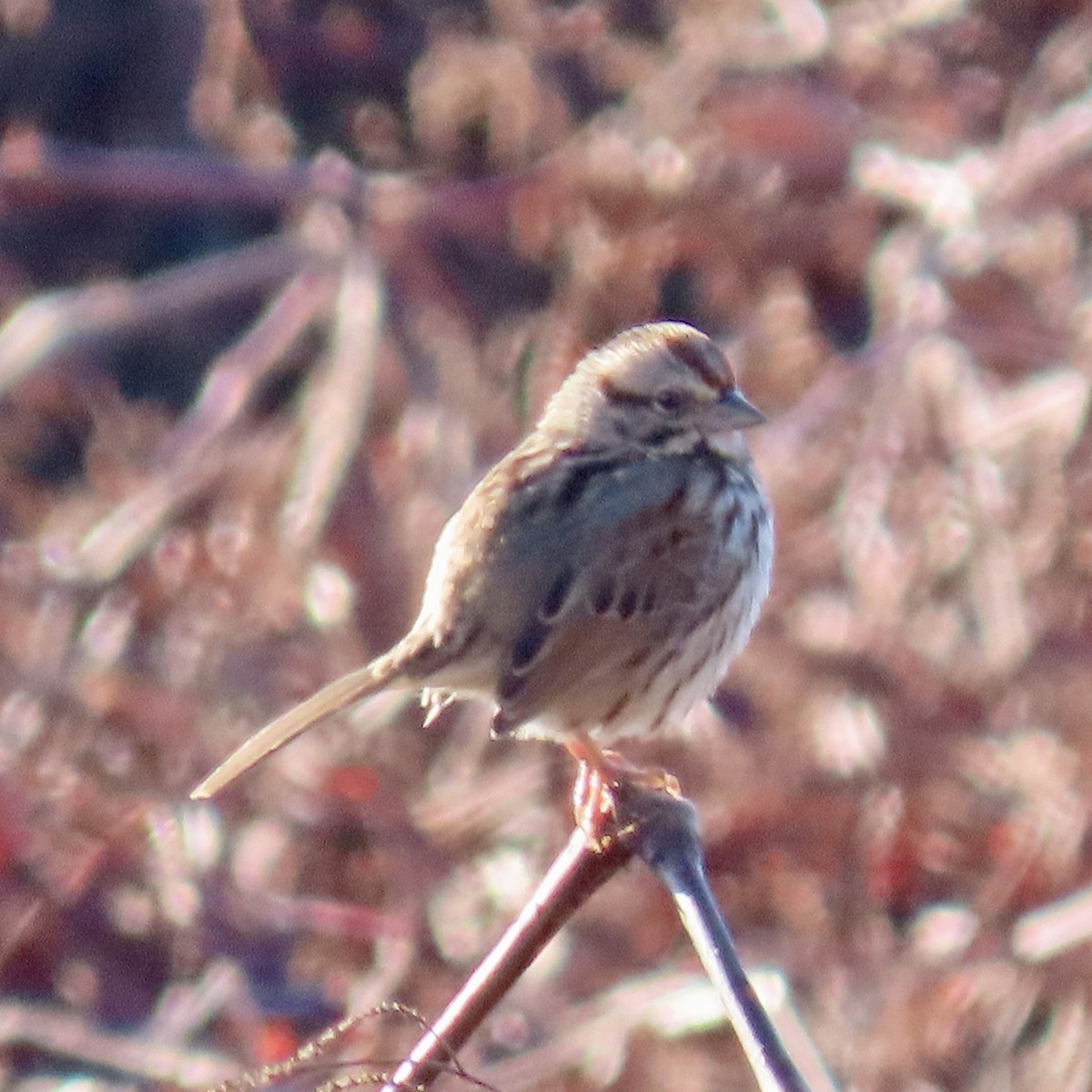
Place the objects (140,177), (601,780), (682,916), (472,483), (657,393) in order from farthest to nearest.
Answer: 1. (140,177)
2. (472,483)
3. (657,393)
4. (601,780)
5. (682,916)

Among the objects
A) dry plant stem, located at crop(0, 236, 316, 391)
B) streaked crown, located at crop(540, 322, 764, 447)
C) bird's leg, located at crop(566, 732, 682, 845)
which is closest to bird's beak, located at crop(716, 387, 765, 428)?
streaked crown, located at crop(540, 322, 764, 447)

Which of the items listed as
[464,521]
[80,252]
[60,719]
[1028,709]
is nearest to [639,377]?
[464,521]

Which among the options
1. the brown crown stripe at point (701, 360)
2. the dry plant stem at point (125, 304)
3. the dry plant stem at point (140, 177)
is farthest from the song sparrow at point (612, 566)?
the dry plant stem at point (140, 177)

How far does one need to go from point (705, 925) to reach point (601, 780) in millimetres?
1524

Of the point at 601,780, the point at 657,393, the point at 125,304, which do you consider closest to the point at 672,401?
the point at 657,393

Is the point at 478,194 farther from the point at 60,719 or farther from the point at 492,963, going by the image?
the point at 492,963

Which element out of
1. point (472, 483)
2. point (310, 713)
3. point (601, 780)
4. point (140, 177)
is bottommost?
point (472, 483)

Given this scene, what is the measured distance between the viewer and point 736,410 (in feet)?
12.7

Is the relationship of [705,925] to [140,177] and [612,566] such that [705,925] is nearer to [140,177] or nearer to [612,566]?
[612,566]

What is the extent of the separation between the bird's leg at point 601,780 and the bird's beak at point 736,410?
63 cm

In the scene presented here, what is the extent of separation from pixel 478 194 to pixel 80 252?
6.49 ft

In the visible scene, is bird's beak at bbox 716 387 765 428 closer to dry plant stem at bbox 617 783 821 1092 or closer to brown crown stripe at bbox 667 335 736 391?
brown crown stripe at bbox 667 335 736 391

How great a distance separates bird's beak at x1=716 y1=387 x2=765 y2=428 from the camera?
3.84 meters

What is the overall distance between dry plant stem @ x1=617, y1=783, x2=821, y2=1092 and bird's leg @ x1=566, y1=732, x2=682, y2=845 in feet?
2.03
